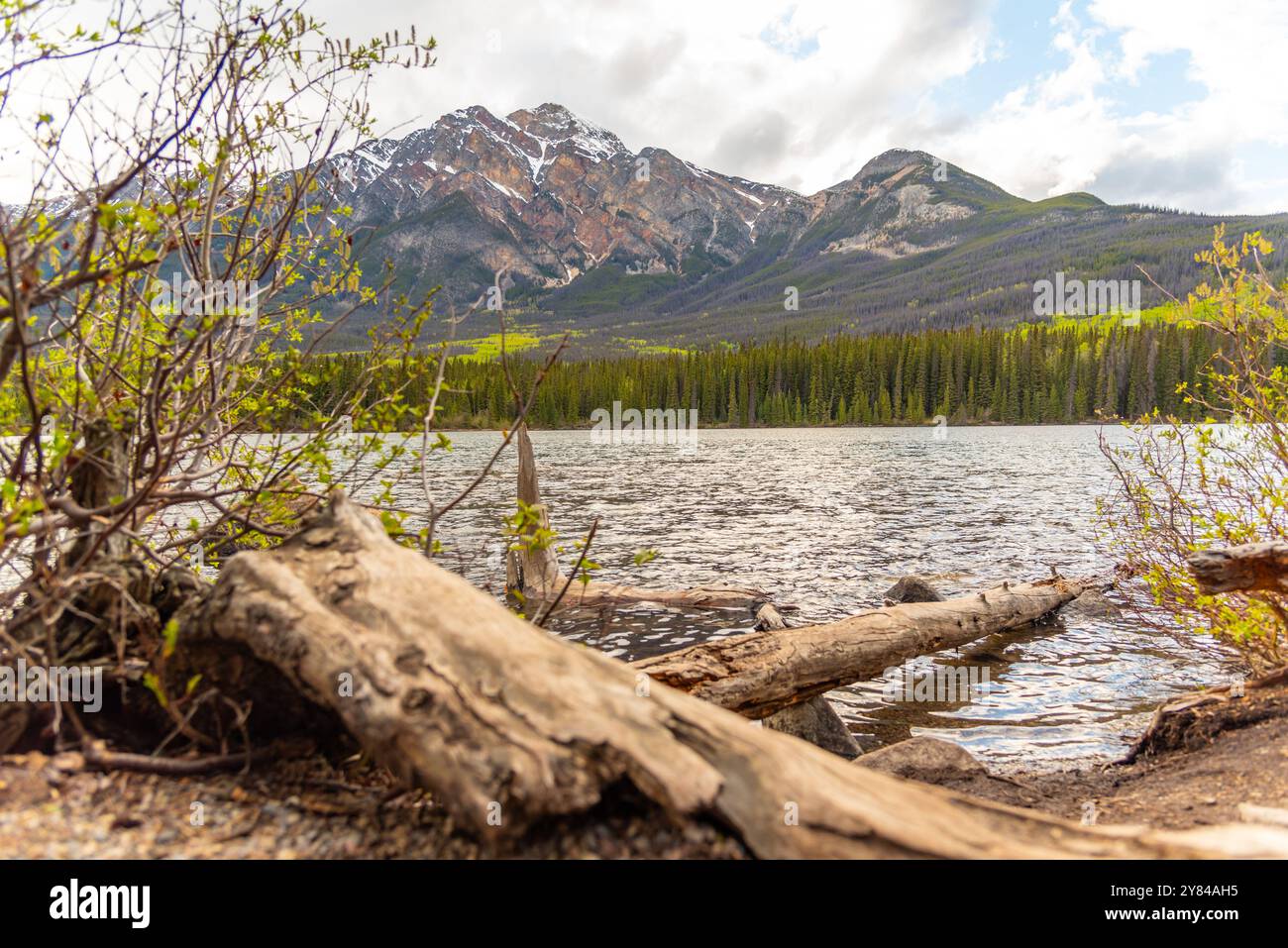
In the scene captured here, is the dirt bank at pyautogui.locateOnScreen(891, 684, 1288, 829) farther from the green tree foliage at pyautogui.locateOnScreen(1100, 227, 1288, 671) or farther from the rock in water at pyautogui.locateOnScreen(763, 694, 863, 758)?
the rock in water at pyautogui.locateOnScreen(763, 694, 863, 758)

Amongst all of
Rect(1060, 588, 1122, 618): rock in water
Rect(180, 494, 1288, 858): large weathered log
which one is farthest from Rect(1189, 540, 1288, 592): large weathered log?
Rect(1060, 588, 1122, 618): rock in water

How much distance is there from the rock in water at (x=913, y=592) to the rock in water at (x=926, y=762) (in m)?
8.10

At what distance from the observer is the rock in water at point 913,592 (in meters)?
16.2

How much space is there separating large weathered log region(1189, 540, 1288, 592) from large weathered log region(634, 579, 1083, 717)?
431 cm

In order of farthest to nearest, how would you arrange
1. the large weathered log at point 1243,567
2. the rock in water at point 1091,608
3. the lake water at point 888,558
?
1. the rock in water at point 1091,608
2. the lake water at point 888,558
3. the large weathered log at point 1243,567

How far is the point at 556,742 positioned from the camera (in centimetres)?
303

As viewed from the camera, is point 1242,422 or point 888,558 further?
point 888,558

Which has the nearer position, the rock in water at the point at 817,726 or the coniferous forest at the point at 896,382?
the rock in water at the point at 817,726

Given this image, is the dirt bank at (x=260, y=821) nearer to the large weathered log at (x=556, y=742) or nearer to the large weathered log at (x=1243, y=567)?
the large weathered log at (x=556, y=742)

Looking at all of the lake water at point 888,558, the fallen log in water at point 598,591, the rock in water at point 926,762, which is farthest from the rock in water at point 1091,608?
the rock in water at point 926,762

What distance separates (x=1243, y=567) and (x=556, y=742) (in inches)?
231

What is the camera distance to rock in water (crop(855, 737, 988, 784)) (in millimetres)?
7973

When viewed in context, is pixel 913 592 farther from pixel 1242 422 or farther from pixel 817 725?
pixel 1242 422

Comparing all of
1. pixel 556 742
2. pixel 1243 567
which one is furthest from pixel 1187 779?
pixel 556 742
